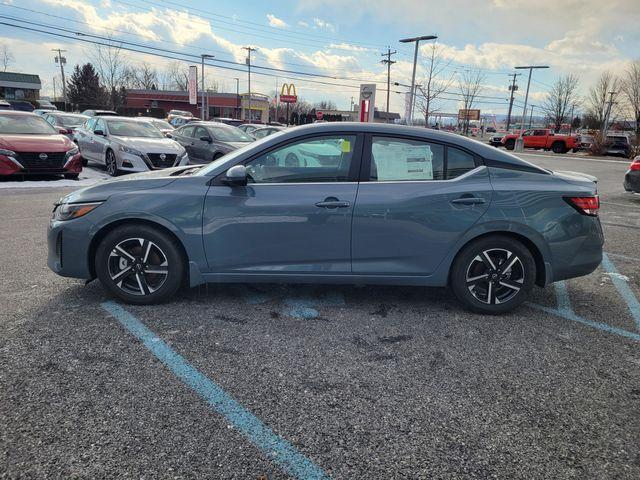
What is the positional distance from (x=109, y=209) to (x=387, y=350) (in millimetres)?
2457

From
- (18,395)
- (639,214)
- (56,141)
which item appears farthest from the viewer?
(56,141)

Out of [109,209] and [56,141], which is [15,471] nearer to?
[109,209]

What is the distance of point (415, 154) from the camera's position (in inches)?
157

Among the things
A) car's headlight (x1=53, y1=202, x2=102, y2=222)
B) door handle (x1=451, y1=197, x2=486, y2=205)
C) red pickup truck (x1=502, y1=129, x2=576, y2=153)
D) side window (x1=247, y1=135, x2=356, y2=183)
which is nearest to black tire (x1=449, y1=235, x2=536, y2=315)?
door handle (x1=451, y1=197, x2=486, y2=205)

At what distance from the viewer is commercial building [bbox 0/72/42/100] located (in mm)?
76688

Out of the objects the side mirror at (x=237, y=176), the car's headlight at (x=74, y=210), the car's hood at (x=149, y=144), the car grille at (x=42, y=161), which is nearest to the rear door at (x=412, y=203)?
the side mirror at (x=237, y=176)

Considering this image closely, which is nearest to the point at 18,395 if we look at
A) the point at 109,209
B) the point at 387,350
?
the point at 109,209

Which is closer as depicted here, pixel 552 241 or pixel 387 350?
pixel 387 350

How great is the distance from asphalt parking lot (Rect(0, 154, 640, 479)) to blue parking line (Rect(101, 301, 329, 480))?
0.03 feet

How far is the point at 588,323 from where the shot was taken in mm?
4004

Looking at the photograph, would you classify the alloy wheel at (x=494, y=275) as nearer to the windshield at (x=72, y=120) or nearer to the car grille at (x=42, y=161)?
the car grille at (x=42, y=161)

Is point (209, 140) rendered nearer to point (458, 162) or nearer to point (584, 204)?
point (458, 162)

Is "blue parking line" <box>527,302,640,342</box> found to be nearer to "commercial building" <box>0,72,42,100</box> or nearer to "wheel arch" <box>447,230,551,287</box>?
"wheel arch" <box>447,230,551,287</box>

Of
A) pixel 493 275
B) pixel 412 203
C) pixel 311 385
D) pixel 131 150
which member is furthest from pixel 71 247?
pixel 131 150
